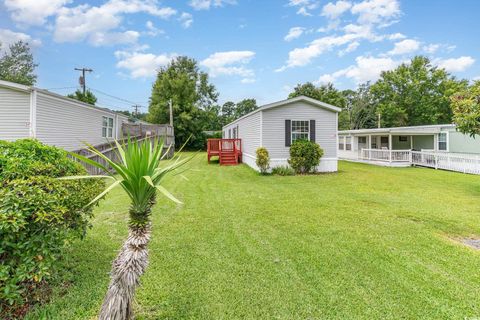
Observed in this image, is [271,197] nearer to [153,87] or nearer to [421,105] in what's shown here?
[153,87]

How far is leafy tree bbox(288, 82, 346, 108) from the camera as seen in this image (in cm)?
3281

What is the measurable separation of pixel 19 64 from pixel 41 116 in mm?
27959

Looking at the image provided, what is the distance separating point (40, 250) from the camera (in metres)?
2.07

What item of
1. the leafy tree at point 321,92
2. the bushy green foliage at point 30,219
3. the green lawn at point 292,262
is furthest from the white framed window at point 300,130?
the leafy tree at point 321,92

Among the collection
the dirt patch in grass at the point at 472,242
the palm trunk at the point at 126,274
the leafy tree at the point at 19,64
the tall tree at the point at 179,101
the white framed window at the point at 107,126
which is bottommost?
the dirt patch in grass at the point at 472,242

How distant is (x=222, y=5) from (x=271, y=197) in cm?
1082

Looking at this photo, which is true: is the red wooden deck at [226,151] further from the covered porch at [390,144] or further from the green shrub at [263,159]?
the covered porch at [390,144]

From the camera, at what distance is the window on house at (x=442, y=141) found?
1638 centimetres

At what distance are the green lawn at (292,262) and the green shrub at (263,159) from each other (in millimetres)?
4548

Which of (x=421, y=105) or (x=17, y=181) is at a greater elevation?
(x=421, y=105)

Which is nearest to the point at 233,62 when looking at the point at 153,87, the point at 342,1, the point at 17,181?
the point at 153,87

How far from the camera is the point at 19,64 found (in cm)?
2922

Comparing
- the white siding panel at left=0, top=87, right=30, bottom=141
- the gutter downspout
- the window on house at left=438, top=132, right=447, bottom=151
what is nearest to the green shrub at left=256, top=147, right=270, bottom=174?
the gutter downspout

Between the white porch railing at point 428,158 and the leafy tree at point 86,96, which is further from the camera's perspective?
the leafy tree at point 86,96
